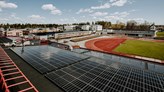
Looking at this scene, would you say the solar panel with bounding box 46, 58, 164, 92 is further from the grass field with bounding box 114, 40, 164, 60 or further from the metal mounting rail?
the grass field with bounding box 114, 40, 164, 60

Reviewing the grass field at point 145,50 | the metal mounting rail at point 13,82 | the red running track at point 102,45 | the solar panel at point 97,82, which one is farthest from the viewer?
the red running track at point 102,45

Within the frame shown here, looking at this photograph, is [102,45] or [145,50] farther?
[102,45]

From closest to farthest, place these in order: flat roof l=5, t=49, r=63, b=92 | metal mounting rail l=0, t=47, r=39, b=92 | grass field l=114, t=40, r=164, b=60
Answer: metal mounting rail l=0, t=47, r=39, b=92 < flat roof l=5, t=49, r=63, b=92 < grass field l=114, t=40, r=164, b=60

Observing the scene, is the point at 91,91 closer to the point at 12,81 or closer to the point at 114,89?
the point at 114,89

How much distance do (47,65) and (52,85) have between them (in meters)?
5.85

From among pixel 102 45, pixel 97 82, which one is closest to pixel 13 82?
pixel 97 82

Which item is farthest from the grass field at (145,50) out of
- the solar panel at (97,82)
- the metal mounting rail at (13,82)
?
the metal mounting rail at (13,82)

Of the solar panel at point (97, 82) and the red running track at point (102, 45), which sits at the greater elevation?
the solar panel at point (97, 82)

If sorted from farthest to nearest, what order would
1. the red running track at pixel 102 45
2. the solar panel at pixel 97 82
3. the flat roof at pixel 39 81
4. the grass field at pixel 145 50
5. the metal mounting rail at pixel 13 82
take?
the red running track at pixel 102 45
the grass field at pixel 145 50
the flat roof at pixel 39 81
the solar panel at pixel 97 82
the metal mounting rail at pixel 13 82

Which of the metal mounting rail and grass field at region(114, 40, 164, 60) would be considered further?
grass field at region(114, 40, 164, 60)

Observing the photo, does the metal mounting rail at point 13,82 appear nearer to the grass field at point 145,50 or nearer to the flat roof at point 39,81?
the flat roof at point 39,81

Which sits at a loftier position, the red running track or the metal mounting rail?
the metal mounting rail

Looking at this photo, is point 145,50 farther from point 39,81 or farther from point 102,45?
point 39,81

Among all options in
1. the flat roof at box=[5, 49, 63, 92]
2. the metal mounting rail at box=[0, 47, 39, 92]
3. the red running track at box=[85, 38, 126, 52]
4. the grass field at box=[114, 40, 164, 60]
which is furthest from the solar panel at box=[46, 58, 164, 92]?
the red running track at box=[85, 38, 126, 52]
